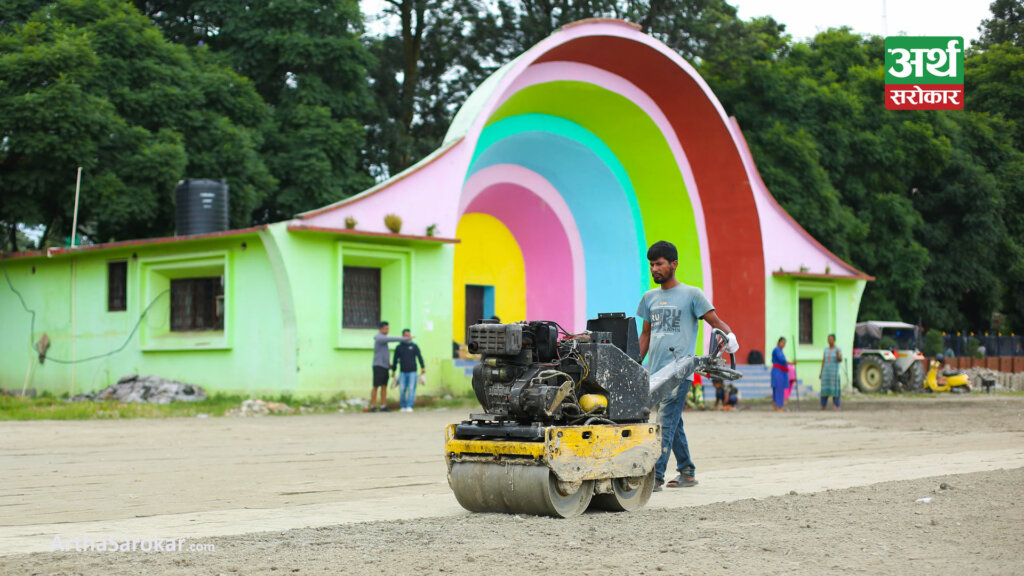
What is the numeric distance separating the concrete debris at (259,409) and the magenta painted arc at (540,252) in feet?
35.9

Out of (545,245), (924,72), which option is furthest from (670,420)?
(924,72)

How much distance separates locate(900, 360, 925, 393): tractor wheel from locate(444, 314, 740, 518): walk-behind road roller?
29.1 meters

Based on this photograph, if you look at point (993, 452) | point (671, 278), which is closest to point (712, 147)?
point (993, 452)

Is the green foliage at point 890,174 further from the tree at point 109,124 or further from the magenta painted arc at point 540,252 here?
the tree at point 109,124

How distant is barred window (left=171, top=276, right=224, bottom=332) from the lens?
22.5m

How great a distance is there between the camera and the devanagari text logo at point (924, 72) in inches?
1198

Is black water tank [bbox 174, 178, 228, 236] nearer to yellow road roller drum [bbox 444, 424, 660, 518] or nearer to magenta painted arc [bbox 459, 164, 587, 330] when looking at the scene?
magenta painted arc [bbox 459, 164, 587, 330]

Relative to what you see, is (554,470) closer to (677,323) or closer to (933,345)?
(677,323)

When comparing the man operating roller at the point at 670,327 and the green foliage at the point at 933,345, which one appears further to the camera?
the green foliage at the point at 933,345

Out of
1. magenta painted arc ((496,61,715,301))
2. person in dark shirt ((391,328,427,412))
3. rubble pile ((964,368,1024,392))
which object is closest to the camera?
person in dark shirt ((391,328,427,412))

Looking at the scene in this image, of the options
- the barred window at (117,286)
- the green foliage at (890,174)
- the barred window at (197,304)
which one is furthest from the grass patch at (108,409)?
the green foliage at (890,174)

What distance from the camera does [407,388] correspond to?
2100 cm

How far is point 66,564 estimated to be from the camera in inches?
208

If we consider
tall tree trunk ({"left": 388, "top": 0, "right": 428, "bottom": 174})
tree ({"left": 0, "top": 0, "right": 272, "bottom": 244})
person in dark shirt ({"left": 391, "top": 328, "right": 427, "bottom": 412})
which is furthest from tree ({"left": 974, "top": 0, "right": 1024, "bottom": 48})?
person in dark shirt ({"left": 391, "top": 328, "right": 427, "bottom": 412})
